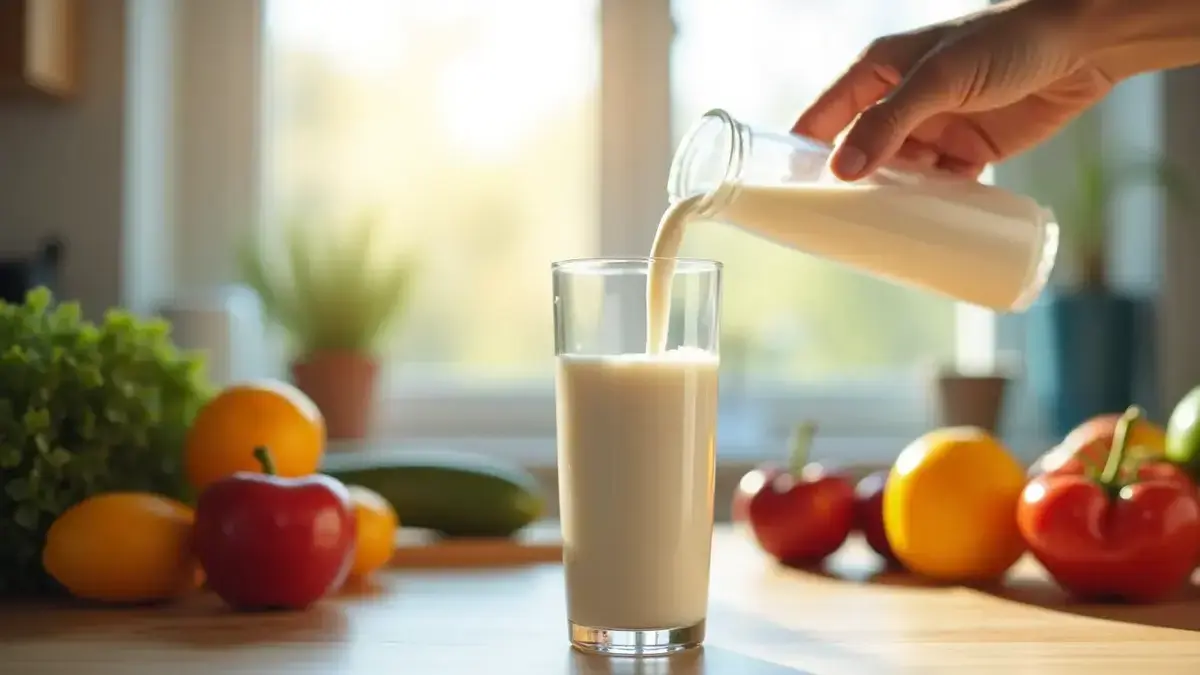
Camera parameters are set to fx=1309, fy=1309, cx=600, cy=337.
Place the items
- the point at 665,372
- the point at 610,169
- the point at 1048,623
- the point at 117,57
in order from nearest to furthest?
the point at 665,372 < the point at 1048,623 < the point at 117,57 < the point at 610,169

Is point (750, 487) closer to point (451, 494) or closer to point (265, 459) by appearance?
point (451, 494)

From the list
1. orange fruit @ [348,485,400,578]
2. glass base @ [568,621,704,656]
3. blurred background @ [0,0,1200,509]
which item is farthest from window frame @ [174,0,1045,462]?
glass base @ [568,621,704,656]

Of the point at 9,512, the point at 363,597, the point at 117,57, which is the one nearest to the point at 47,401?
the point at 9,512

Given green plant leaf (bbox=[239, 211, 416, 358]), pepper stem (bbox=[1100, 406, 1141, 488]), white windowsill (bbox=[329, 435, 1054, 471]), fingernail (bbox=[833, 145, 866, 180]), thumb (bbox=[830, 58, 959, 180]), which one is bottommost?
white windowsill (bbox=[329, 435, 1054, 471])

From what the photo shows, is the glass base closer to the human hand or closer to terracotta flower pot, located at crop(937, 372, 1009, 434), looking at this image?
the human hand

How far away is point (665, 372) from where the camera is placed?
2.66 feet

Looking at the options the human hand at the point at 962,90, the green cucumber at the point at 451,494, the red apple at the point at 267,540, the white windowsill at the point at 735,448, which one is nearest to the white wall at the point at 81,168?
the white windowsill at the point at 735,448

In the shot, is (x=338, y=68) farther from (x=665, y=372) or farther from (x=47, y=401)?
(x=665, y=372)

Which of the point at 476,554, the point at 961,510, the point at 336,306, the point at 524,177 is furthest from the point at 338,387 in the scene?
the point at 961,510

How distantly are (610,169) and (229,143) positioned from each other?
707 mm

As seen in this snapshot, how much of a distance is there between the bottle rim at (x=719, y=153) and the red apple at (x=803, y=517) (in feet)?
1.36

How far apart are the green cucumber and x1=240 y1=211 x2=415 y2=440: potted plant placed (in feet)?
1.94

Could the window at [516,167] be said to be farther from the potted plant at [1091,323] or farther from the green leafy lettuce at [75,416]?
the green leafy lettuce at [75,416]

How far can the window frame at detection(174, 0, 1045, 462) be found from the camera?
2.40 meters
